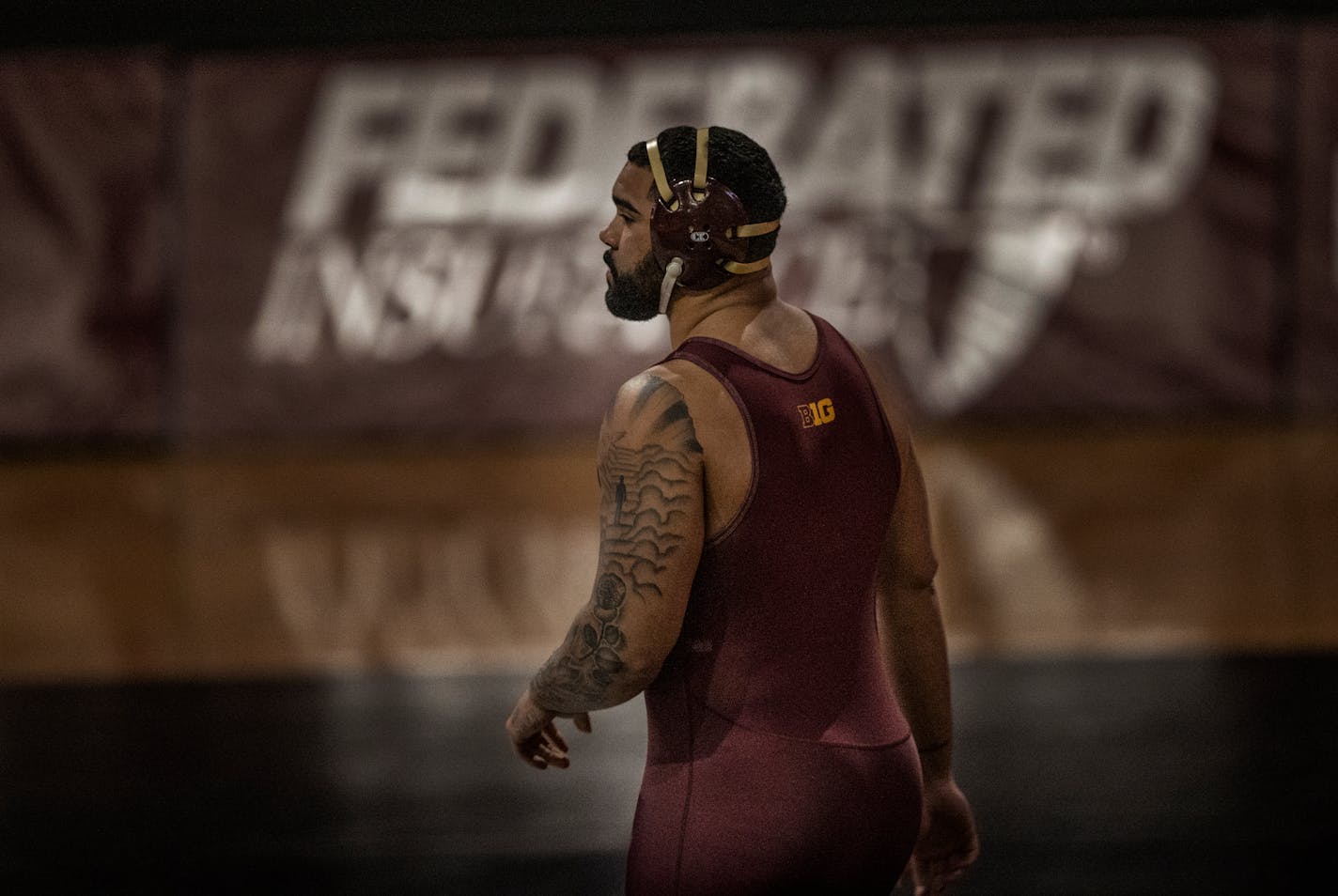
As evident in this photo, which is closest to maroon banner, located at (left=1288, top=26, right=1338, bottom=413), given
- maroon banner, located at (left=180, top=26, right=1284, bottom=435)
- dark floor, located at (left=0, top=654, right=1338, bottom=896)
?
maroon banner, located at (left=180, top=26, right=1284, bottom=435)

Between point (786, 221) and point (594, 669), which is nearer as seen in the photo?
point (594, 669)

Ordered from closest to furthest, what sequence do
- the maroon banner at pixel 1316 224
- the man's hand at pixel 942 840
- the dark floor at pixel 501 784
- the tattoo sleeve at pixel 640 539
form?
the tattoo sleeve at pixel 640 539
the man's hand at pixel 942 840
the dark floor at pixel 501 784
the maroon banner at pixel 1316 224

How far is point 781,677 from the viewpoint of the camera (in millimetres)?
2279

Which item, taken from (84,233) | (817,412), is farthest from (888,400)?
(84,233)

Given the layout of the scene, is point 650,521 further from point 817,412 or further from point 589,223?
point 589,223

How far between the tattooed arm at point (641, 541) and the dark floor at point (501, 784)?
1889mm

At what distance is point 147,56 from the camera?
10.4 metres

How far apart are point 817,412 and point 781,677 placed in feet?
1.18

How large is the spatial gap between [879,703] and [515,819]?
2280 mm

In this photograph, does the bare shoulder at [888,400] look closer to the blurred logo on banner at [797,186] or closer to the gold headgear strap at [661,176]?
the gold headgear strap at [661,176]

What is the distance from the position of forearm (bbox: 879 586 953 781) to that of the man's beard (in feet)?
1.86

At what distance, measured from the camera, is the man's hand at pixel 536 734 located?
2.36 meters

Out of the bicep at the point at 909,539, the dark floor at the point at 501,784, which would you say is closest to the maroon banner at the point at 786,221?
the dark floor at the point at 501,784

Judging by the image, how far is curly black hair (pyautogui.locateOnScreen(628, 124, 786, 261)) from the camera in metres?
2.29
